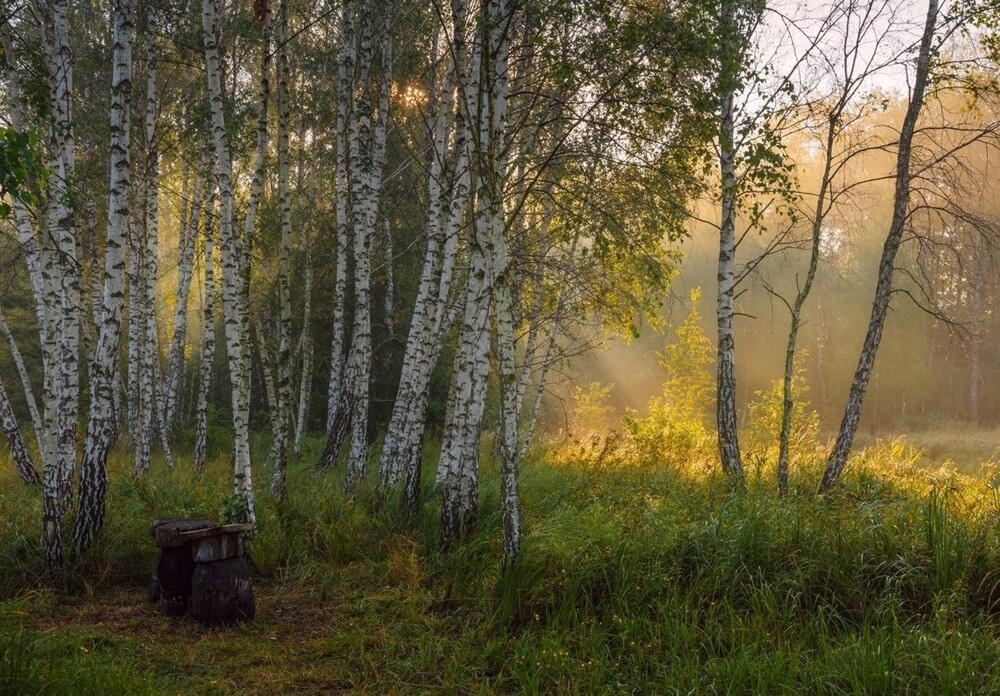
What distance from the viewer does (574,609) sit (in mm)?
5301

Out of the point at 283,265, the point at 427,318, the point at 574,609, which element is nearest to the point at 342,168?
the point at 283,265

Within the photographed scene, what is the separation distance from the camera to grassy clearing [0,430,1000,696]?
4.38 meters

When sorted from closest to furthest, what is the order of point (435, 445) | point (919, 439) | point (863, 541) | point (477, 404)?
1. point (863, 541)
2. point (477, 404)
3. point (435, 445)
4. point (919, 439)

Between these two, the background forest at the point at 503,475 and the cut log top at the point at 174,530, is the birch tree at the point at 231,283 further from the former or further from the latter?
the cut log top at the point at 174,530

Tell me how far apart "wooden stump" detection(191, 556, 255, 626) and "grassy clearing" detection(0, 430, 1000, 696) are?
0.41ft

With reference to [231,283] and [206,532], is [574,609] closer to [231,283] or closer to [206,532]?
[206,532]

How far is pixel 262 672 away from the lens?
16.0ft

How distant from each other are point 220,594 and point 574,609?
2.78 m

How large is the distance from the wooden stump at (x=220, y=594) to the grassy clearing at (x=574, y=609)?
4.9 inches

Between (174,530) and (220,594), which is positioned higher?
(174,530)

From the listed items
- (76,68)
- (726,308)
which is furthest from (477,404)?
(76,68)

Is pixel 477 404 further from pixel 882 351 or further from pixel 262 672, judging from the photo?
pixel 882 351

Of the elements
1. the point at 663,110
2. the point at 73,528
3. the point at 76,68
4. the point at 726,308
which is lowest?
the point at 73,528

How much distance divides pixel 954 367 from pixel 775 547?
3763 centimetres
